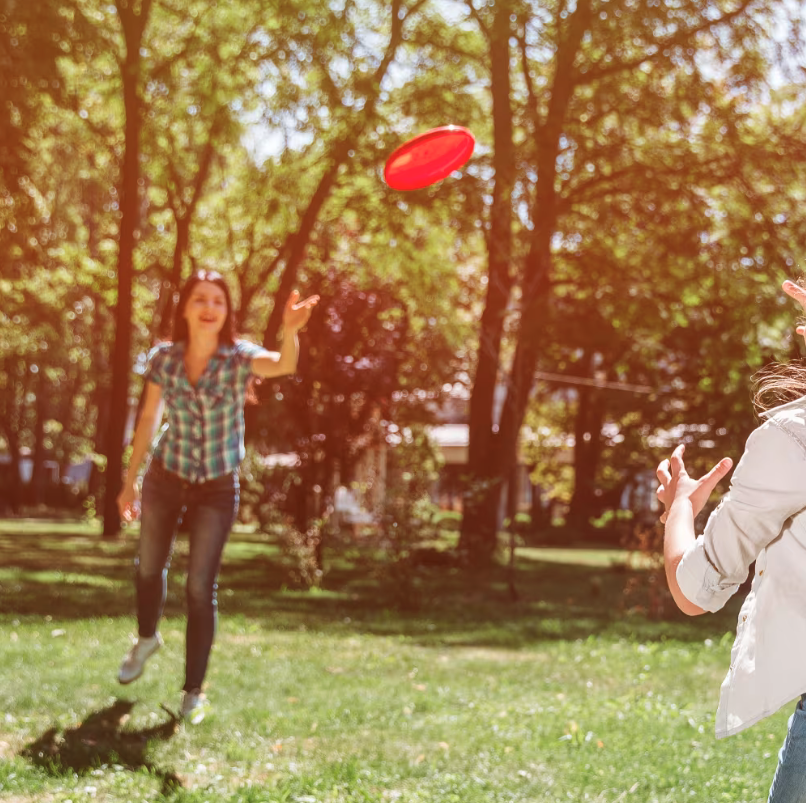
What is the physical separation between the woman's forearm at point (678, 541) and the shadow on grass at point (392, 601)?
6899 mm

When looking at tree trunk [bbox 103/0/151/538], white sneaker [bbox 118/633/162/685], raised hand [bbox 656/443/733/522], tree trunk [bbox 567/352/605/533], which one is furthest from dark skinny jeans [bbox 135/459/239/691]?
tree trunk [bbox 567/352/605/533]

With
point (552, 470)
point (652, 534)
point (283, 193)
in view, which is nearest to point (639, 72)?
point (283, 193)

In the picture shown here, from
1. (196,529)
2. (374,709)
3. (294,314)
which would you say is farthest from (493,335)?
(196,529)

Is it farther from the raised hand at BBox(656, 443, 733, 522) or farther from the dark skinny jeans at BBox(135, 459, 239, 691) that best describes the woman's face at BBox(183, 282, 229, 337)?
the raised hand at BBox(656, 443, 733, 522)

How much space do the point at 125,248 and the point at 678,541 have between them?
706 inches

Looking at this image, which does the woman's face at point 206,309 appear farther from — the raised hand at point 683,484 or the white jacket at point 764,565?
the white jacket at point 764,565

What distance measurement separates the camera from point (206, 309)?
5.93 metres

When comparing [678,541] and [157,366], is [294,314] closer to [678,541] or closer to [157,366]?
[157,366]

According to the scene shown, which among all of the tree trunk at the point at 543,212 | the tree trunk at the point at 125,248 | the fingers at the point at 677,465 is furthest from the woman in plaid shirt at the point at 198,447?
the tree trunk at the point at 125,248

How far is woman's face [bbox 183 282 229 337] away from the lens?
593 centimetres

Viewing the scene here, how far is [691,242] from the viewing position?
16734 mm

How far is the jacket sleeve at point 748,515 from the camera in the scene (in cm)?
224

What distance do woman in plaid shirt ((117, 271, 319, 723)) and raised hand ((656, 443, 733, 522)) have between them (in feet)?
10.5

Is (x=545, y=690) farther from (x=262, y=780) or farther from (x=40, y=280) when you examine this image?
(x=40, y=280)
